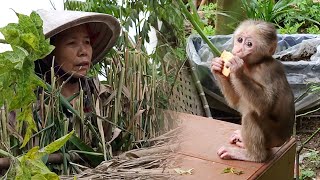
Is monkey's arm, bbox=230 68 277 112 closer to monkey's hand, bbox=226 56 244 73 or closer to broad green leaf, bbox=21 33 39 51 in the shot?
monkey's hand, bbox=226 56 244 73

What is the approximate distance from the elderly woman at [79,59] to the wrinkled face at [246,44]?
28 cm

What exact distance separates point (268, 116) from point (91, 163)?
51 centimetres

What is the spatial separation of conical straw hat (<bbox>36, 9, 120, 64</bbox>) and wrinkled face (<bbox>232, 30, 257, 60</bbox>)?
11.1 inches


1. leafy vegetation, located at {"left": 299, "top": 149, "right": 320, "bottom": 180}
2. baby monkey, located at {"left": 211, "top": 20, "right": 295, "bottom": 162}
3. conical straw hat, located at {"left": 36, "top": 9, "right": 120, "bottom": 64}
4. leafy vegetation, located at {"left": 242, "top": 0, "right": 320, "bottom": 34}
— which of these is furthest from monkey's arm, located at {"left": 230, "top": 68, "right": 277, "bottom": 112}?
leafy vegetation, located at {"left": 242, "top": 0, "right": 320, "bottom": 34}

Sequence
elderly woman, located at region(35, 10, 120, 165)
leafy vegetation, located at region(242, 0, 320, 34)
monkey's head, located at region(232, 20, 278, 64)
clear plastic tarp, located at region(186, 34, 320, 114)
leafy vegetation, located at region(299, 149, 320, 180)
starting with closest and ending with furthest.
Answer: elderly woman, located at region(35, 10, 120, 165)
monkey's head, located at region(232, 20, 278, 64)
leafy vegetation, located at region(299, 149, 320, 180)
clear plastic tarp, located at region(186, 34, 320, 114)
leafy vegetation, located at region(242, 0, 320, 34)

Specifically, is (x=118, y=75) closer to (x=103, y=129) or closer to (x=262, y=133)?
(x=103, y=129)

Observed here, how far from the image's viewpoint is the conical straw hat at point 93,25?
851 millimetres

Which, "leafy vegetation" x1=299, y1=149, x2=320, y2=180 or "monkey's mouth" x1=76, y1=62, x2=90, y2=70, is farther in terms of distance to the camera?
"leafy vegetation" x1=299, y1=149, x2=320, y2=180

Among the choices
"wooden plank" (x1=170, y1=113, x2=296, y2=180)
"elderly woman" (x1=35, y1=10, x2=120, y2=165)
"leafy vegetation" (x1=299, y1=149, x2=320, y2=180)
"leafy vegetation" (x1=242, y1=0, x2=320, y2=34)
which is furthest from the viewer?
"leafy vegetation" (x1=242, y1=0, x2=320, y2=34)

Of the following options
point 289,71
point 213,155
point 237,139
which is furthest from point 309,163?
point 213,155

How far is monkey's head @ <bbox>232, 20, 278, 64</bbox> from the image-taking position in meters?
1.14

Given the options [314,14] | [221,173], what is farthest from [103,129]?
[314,14]

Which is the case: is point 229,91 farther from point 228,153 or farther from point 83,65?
point 83,65

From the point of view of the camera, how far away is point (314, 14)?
8.64 feet
